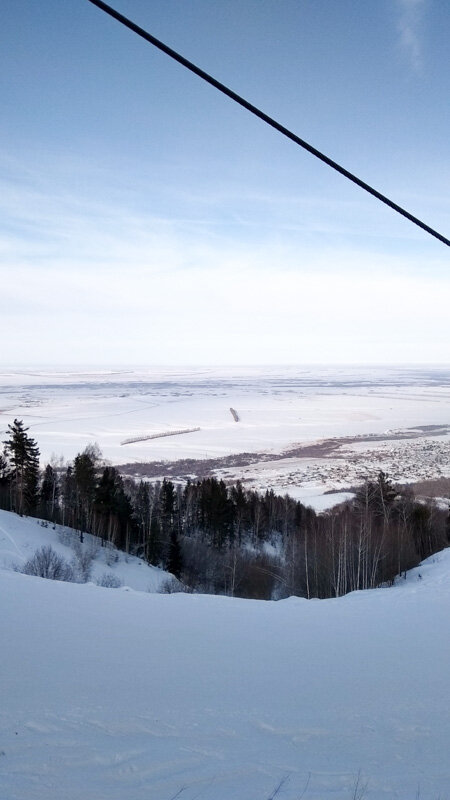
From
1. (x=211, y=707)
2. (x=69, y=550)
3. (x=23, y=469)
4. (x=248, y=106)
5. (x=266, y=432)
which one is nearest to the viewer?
(x=248, y=106)

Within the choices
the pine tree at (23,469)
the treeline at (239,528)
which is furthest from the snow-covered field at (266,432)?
the pine tree at (23,469)

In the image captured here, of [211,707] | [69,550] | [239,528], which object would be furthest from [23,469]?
[211,707]

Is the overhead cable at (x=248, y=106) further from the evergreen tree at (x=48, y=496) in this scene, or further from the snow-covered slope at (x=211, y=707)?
the evergreen tree at (x=48, y=496)

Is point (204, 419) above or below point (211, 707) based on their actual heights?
below

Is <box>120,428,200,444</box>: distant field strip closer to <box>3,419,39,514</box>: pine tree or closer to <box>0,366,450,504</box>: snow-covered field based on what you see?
<box>0,366,450,504</box>: snow-covered field

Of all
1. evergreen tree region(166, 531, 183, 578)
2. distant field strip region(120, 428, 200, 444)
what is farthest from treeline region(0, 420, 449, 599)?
distant field strip region(120, 428, 200, 444)

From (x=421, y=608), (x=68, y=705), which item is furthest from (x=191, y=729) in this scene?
(x=421, y=608)

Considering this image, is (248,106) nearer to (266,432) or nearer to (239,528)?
(239,528)
